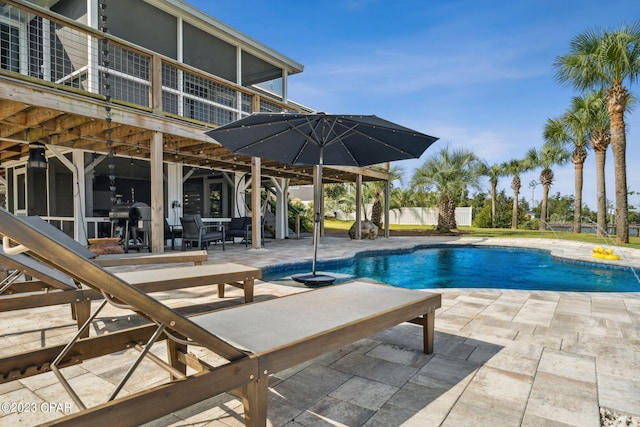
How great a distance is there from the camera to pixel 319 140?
5.14 meters

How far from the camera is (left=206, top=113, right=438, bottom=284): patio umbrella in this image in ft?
14.0

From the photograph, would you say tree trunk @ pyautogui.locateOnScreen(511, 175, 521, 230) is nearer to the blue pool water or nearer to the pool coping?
the pool coping

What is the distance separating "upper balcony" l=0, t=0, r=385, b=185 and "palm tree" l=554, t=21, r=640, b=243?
33.4ft

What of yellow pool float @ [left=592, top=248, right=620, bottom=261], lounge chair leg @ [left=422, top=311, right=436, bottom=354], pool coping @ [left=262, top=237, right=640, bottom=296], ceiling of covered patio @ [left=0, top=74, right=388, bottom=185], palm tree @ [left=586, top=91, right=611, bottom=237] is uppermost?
palm tree @ [left=586, top=91, right=611, bottom=237]

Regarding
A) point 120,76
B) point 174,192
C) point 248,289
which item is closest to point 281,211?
point 174,192

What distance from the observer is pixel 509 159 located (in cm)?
2580

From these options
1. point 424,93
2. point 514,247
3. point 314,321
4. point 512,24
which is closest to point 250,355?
point 314,321

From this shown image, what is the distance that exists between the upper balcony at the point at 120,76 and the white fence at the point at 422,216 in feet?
52.7

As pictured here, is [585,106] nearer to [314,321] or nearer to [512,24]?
[512,24]

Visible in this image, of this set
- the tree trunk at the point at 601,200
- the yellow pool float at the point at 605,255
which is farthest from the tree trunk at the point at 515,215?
the yellow pool float at the point at 605,255

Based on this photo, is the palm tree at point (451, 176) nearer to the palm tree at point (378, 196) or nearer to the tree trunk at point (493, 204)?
the palm tree at point (378, 196)

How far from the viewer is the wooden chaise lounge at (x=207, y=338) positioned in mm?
1131

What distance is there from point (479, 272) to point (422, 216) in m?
17.4

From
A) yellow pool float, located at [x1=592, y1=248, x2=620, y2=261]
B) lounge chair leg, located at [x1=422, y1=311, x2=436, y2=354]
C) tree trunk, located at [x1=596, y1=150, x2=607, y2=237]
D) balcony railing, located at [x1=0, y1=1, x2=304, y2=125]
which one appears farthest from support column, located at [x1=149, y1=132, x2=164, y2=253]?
tree trunk, located at [x1=596, y1=150, x2=607, y2=237]
